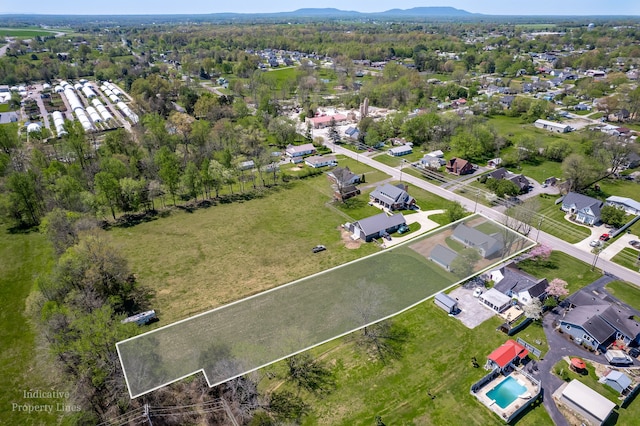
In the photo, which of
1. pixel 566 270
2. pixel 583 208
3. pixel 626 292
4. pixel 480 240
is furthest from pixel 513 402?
pixel 583 208

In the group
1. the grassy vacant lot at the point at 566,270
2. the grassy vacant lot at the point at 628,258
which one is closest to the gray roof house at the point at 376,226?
the grassy vacant lot at the point at 566,270

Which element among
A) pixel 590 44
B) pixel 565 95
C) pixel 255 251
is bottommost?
pixel 255 251

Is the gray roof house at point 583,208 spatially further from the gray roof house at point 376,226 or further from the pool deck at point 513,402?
the pool deck at point 513,402

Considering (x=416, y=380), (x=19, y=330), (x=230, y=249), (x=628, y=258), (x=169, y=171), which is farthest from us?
(x=169, y=171)

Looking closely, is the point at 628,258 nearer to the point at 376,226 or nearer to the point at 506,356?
the point at 506,356

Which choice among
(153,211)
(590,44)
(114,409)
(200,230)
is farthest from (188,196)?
(590,44)

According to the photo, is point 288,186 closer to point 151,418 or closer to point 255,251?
point 255,251
